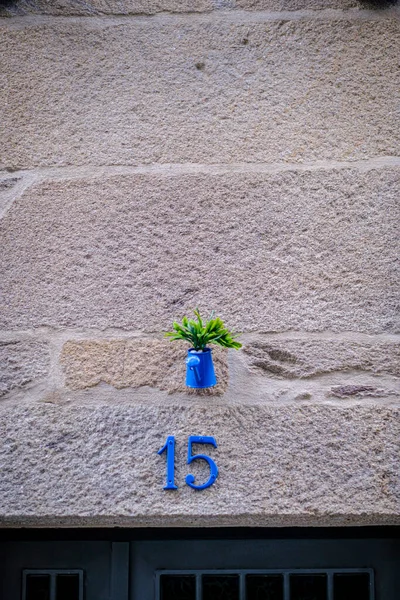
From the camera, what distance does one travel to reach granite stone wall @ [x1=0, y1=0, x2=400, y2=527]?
0.99 m

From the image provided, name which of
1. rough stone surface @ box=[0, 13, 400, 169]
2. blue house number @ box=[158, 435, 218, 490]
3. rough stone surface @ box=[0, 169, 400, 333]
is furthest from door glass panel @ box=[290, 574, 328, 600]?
rough stone surface @ box=[0, 13, 400, 169]

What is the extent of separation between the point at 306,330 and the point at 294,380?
0.38 ft

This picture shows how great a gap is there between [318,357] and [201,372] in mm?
283

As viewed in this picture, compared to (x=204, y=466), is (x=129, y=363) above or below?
above

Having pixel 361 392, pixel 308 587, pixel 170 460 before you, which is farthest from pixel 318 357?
pixel 308 587

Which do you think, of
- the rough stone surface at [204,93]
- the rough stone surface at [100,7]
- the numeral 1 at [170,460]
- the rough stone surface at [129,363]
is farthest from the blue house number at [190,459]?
the rough stone surface at [100,7]

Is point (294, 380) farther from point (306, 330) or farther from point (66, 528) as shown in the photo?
point (66, 528)

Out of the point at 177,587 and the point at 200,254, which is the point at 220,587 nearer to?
the point at 177,587

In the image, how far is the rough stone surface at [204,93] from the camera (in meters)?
1.13

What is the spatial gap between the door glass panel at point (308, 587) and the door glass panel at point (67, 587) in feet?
1.63

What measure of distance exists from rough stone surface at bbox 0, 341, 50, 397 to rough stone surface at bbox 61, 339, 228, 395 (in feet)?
0.17

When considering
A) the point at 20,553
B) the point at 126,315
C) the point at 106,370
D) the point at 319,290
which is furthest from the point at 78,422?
the point at 319,290

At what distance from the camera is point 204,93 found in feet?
3.77

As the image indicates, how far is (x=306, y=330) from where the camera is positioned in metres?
1.05
